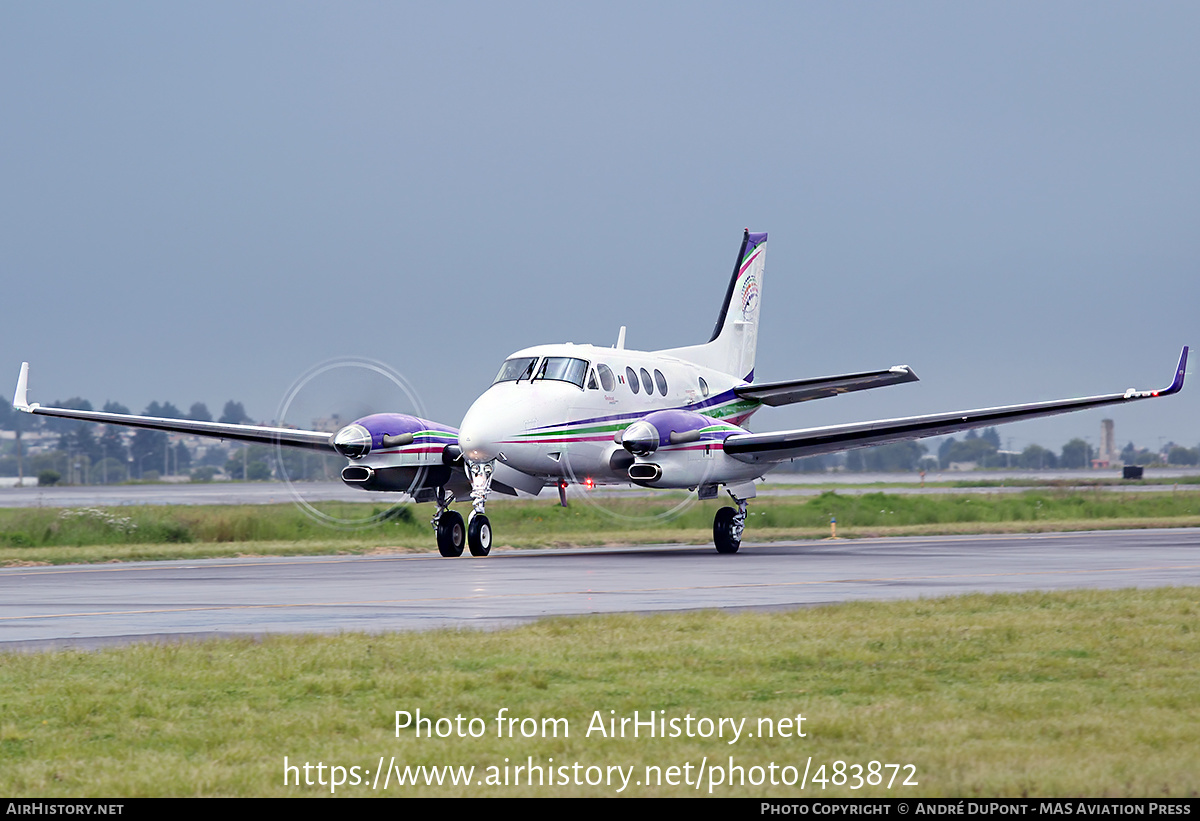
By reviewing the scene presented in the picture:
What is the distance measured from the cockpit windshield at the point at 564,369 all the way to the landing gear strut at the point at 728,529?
4.73 metres

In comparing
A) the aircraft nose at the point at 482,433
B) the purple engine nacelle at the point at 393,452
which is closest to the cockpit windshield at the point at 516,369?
the aircraft nose at the point at 482,433

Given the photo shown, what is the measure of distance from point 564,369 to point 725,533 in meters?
5.51

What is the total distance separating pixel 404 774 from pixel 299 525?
31521mm

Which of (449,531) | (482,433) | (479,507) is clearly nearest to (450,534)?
(449,531)

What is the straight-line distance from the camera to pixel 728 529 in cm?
3011

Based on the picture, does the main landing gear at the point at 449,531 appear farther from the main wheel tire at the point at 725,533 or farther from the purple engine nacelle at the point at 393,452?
the main wheel tire at the point at 725,533

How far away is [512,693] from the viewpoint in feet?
31.5

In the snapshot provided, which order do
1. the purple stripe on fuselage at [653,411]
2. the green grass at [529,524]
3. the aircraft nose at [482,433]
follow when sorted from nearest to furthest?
the aircraft nose at [482,433]
the purple stripe on fuselage at [653,411]
the green grass at [529,524]

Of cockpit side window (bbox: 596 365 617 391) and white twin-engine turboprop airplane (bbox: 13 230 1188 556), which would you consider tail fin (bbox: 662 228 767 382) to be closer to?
white twin-engine turboprop airplane (bbox: 13 230 1188 556)

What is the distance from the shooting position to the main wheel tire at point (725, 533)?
30.1 metres

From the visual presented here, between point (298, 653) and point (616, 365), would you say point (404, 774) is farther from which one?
point (616, 365)

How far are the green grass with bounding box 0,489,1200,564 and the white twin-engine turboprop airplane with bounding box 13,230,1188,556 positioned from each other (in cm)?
126

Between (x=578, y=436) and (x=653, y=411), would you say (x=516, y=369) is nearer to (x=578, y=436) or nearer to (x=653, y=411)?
(x=578, y=436)

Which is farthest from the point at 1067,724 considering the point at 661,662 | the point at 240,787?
the point at 240,787
